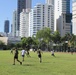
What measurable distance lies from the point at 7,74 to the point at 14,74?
Answer: 1.66 ft

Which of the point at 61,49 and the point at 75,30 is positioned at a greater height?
the point at 75,30

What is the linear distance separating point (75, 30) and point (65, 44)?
90.6 ft

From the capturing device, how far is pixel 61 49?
170 metres

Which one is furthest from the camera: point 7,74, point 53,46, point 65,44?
point 53,46

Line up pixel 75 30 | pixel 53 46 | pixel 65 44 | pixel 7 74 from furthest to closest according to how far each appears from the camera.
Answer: pixel 75 30
pixel 53 46
pixel 65 44
pixel 7 74

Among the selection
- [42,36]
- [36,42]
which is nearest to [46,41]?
[42,36]

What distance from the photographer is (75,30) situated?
190750mm

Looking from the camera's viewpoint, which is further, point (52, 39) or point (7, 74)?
point (52, 39)

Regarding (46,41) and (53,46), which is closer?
(46,41)

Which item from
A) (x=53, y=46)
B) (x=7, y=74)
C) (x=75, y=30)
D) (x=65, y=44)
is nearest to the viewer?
(x=7, y=74)

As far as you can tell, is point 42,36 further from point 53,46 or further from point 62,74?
point 62,74

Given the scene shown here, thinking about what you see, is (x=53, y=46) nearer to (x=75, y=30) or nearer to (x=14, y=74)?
(x=75, y=30)

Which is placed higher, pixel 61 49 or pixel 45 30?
pixel 45 30

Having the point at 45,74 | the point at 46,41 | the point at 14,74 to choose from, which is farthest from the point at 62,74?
the point at 46,41
